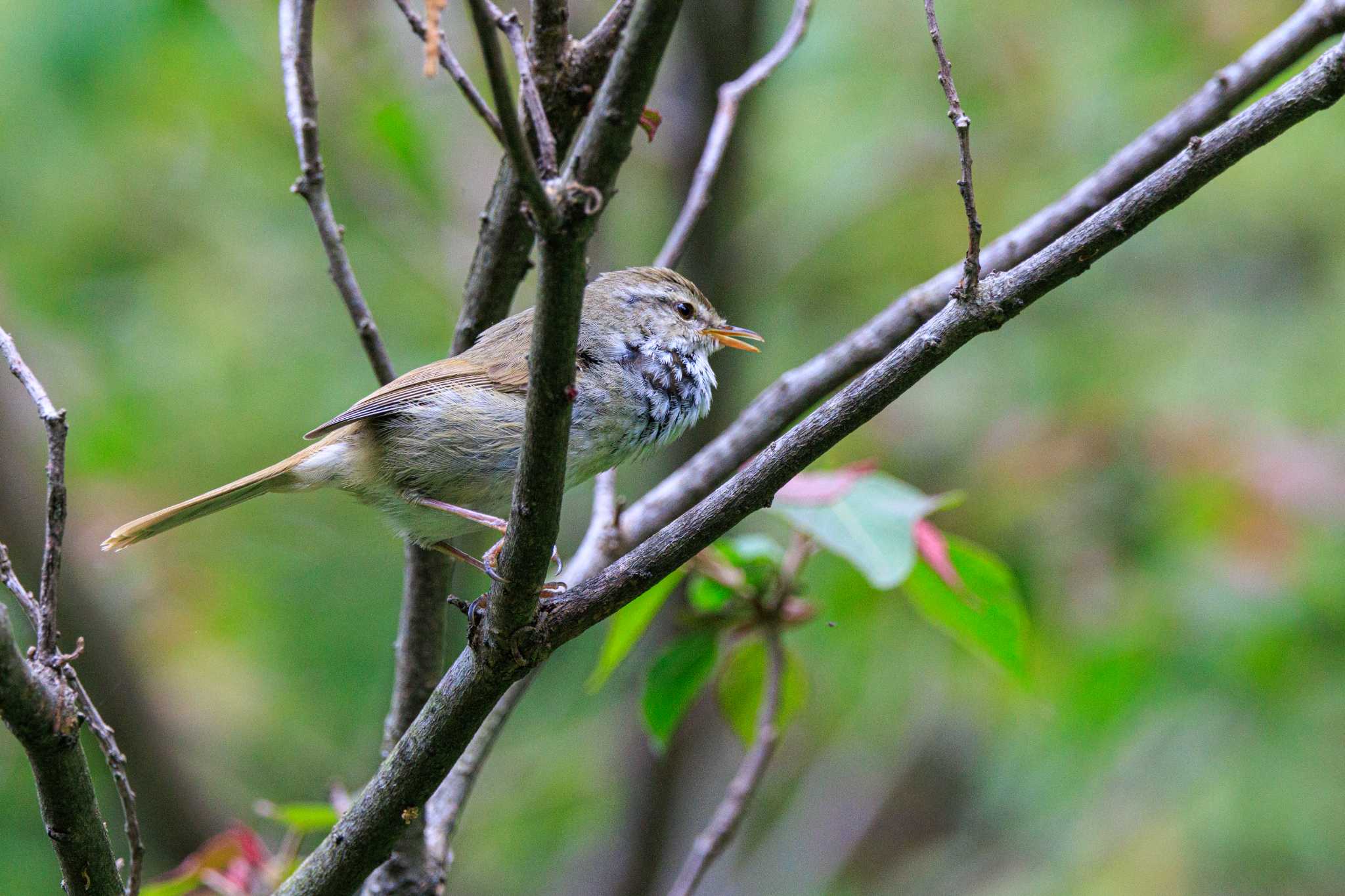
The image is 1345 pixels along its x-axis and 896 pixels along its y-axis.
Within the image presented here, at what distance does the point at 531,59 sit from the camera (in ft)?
8.54

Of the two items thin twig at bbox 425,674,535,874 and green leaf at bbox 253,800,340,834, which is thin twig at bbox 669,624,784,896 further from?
green leaf at bbox 253,800,340,834

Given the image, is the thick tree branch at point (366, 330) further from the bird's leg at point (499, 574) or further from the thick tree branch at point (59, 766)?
the thick tree branch at point (59, 766)

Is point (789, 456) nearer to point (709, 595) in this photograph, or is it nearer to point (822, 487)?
point (822, 487)

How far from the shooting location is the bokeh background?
17.3 ft

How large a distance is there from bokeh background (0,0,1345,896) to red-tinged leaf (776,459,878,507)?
77.3 inches

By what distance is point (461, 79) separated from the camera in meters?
2.09

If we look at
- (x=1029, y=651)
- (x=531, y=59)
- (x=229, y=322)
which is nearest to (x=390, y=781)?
(x=531, y=59)

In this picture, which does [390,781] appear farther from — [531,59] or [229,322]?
[229,322]

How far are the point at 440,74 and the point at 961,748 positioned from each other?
4827 mm

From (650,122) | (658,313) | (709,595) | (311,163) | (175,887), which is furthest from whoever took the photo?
(658,313)

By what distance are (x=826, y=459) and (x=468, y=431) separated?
8.08ft

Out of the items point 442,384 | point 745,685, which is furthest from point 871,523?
point 442,384

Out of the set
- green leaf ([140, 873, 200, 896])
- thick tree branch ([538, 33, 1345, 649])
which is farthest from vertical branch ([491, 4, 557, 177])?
green leaf ([140, 873, 200, 896])

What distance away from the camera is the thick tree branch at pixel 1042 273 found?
1.98m
